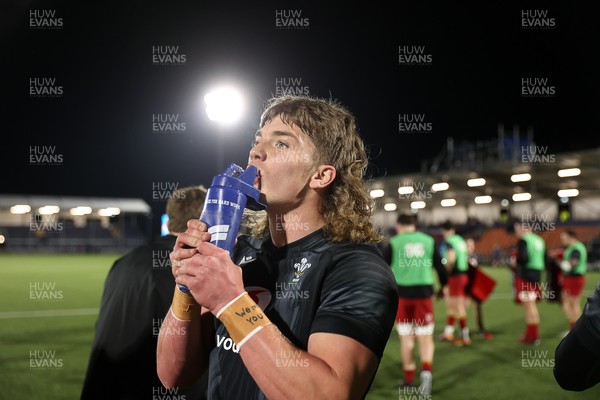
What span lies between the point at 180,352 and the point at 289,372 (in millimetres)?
709

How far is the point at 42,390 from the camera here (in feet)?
23.4

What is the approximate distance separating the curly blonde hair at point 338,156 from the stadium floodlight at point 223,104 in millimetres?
11393

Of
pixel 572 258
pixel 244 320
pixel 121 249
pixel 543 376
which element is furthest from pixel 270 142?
pixel 121 249

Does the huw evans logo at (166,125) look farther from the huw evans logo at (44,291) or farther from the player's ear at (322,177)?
the huw evans logo at (44,291)

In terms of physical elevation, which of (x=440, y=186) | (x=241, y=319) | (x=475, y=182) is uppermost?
(x=241, y=319)

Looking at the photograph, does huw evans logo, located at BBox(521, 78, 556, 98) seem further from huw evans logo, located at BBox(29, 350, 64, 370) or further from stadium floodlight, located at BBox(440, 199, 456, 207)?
stadium floodlight, located at BBox(440, 199, 456, 207)

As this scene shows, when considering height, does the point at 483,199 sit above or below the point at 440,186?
below

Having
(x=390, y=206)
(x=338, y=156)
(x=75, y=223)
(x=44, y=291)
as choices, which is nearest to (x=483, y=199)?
(x=390, y=206)

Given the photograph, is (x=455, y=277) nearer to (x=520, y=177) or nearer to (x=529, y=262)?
(x=529, y=262)

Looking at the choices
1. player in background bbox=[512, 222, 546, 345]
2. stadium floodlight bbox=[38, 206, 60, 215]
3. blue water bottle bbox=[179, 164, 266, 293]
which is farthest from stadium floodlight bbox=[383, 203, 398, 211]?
blue water bottle bbox=[179, 164, 266, 293]

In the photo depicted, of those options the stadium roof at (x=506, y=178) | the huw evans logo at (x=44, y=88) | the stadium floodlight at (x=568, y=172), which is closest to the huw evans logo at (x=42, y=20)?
the huw evans logo at (x=44, y=88)

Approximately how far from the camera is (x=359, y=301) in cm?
183

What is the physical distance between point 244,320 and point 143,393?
2381 millimetres

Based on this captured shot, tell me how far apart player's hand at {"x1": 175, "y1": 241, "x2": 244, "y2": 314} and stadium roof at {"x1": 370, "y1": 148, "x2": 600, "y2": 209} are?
27.6 meters
